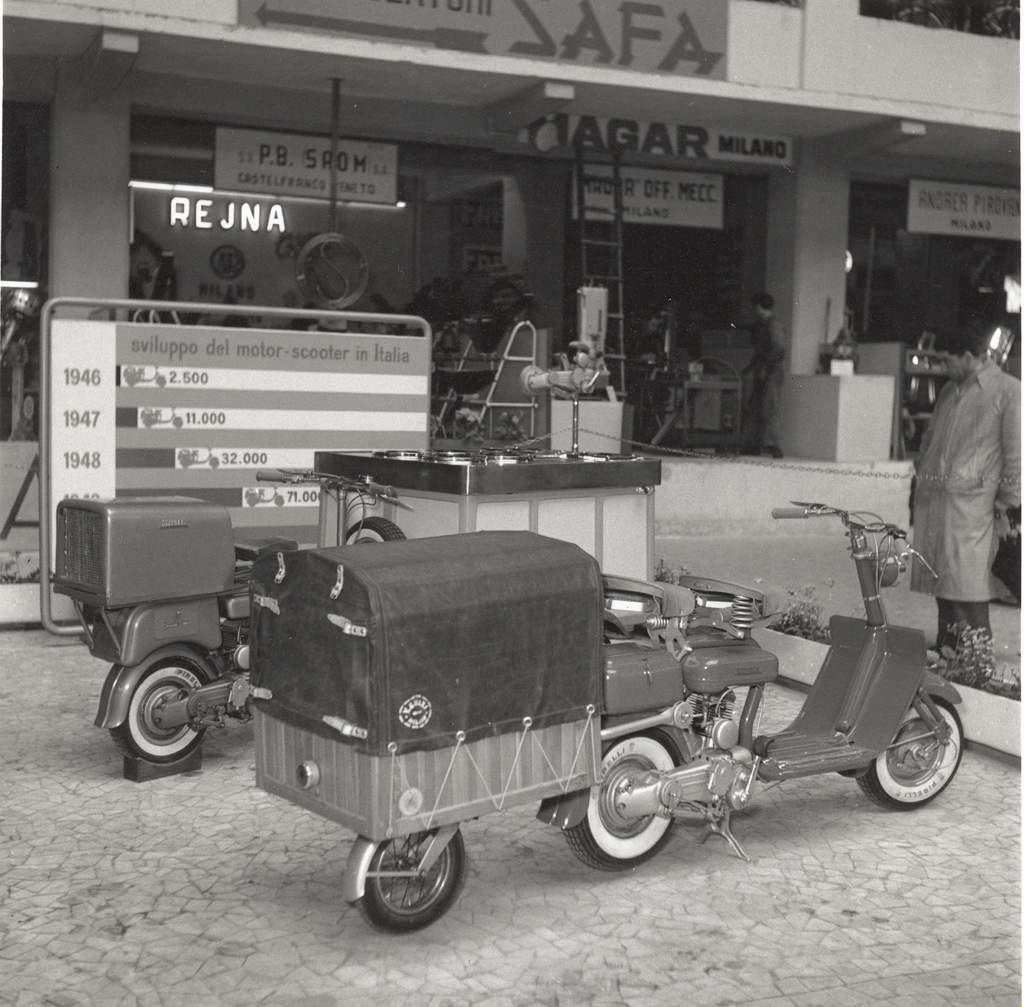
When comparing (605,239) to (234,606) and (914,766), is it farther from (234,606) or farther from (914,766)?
(914,766)

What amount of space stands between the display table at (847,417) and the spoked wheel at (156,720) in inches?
374

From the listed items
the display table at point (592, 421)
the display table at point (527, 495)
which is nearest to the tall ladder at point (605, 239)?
the display table at point (592, 421)

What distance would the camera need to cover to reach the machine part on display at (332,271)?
12367mm

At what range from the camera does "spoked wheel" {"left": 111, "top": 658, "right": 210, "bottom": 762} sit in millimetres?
4824

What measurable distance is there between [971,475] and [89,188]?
8108 mm

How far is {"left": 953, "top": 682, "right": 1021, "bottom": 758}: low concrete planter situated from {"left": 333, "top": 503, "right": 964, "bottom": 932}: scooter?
0.68 m

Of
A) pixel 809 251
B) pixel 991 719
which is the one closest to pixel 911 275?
pixel 809 251

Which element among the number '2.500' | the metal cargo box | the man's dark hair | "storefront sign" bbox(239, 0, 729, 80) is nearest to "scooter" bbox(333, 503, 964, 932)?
the metal cargo box

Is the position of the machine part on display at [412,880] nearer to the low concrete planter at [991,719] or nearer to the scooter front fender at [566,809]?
the scooter front fender at [566,809]

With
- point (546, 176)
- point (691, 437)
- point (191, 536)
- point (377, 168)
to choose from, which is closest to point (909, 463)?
point (691, 437)

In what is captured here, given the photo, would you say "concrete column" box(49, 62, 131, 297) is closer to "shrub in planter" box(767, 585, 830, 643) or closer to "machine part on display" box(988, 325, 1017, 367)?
"shrub in planter" box(767, 585, 830, 643)

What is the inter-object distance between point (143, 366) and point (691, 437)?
7.64 meters

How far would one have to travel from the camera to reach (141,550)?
15.8 ft

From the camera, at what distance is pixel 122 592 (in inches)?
187
